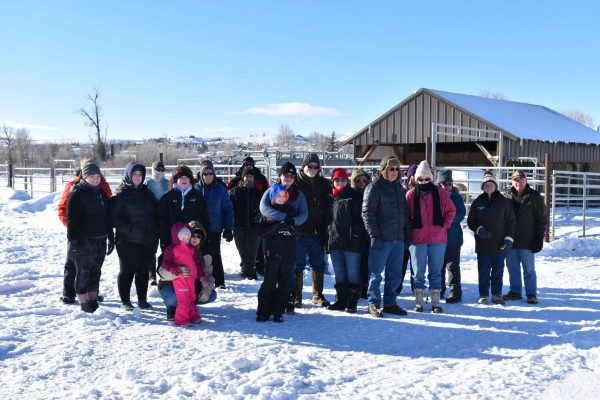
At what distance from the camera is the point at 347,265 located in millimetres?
6082

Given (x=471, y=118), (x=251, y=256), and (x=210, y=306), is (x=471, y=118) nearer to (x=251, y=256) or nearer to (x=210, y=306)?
(x=251, y=256)

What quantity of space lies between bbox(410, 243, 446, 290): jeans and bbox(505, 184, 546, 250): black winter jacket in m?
1.19

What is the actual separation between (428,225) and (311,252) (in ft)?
4.46

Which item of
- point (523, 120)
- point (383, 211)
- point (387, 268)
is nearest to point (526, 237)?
point (387, 268)

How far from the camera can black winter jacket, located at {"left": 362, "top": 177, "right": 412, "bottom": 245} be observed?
579cm

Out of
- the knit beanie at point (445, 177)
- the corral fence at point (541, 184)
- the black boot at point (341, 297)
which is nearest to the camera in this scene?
the black boot at point (341, 297)

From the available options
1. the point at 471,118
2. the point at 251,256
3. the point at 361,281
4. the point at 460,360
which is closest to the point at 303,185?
the point at 361,281

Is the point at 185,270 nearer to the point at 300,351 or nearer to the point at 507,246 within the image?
the point at 300,351

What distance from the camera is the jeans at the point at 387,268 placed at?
589 centimetres

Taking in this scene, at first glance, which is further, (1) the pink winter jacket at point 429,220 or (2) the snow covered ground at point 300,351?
(1) the pink winter jacket at point 429,220

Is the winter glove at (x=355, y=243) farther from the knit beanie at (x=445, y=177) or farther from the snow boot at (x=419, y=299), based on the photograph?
the knit beanie at (x=445, y=177)

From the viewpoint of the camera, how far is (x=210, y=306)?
6312 mm

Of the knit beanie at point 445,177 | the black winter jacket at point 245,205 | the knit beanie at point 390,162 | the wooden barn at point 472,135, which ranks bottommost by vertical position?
the black winter jacket at point 245,205

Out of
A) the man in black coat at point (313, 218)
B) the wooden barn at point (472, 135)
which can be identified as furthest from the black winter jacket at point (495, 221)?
the wooden barn at point (472, 135)
